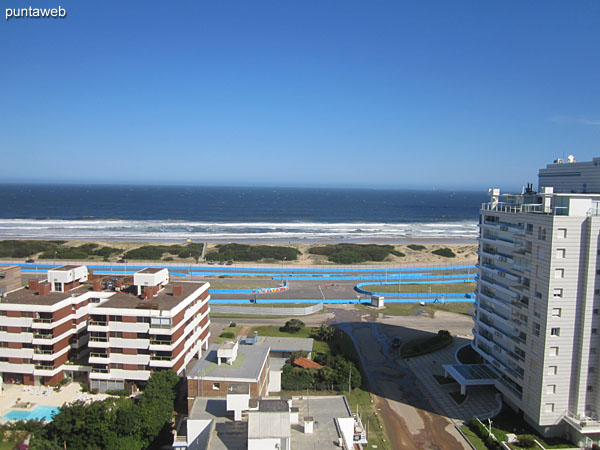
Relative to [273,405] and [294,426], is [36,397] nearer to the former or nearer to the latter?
[273,405]

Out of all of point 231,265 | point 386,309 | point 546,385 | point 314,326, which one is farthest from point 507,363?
point 231,265

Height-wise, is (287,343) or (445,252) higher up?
(445,252)

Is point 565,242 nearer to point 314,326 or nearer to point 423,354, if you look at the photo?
point 423,354

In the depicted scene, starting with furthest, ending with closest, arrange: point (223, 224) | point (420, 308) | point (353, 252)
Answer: point (223, 224) → point (353, 252) → point (420, 308)

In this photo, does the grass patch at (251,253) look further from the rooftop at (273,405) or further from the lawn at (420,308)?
the rooftop at (273,405)

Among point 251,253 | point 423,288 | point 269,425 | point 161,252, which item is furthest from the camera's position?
point 251,253

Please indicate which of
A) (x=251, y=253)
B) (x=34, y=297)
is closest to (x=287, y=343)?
(x=34, y=297)

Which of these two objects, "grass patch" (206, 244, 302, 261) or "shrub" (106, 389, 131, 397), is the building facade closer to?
"shrub" (106, 389, 131, 397)
